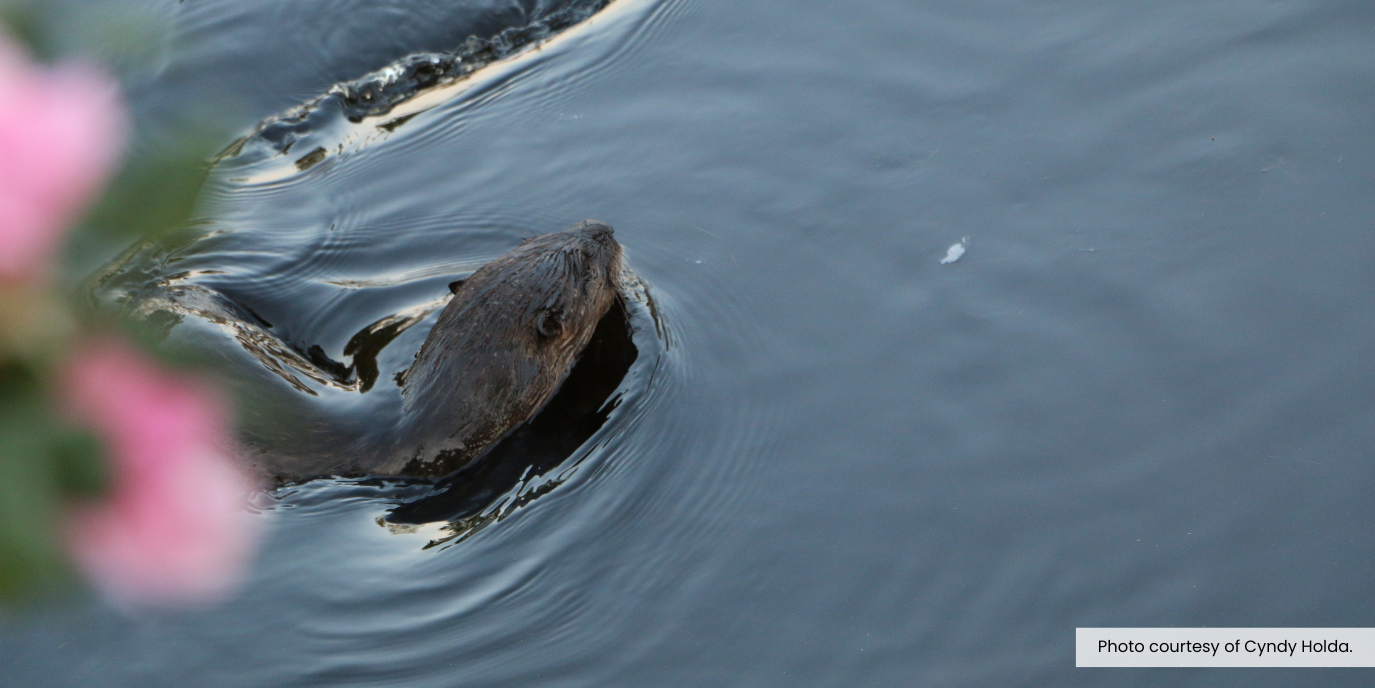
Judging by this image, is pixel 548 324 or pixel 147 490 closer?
pixel 147 490

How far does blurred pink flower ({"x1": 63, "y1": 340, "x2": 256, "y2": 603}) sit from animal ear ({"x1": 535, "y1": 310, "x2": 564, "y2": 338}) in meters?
3.92

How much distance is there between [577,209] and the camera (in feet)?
18.1

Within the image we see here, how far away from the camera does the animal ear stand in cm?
457

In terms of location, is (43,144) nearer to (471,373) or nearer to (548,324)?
(471,373)

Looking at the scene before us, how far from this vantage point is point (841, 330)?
14.8 ft

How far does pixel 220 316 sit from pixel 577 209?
1625mm

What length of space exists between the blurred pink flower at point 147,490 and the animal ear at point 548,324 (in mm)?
3921
